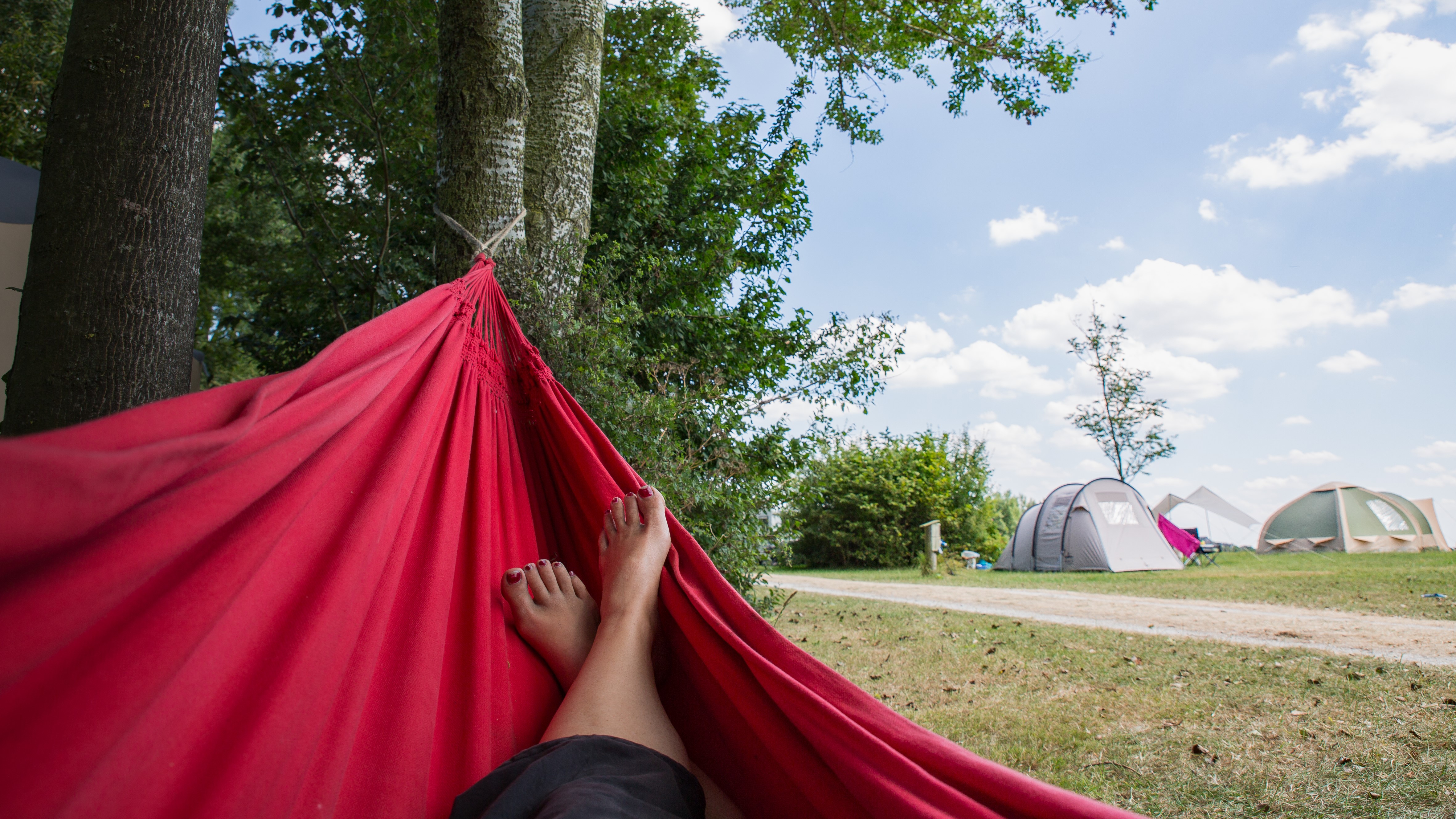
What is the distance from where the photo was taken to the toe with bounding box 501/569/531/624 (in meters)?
1.46

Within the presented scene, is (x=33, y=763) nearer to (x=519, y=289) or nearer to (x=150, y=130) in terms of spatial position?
(x=150, y=130)

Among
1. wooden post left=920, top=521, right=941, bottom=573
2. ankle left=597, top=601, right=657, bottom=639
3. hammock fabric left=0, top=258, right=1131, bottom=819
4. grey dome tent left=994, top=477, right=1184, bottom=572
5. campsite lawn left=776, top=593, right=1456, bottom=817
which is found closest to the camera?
hammock fabric left=0, top=258, right=1131, bottom=819

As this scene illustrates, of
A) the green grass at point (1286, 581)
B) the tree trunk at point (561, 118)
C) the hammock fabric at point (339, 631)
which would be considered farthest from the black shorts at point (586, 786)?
the green grass at point (1286, 581)

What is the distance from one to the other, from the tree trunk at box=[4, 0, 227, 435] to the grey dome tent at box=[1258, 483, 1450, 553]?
60.7 ft

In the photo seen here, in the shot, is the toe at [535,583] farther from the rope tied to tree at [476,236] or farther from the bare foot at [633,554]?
the rope tied to tree at [476,236]

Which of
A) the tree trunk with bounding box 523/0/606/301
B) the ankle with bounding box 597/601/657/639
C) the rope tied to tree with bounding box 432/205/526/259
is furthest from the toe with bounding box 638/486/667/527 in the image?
the tree trunk with bounding box 523/0/606/301

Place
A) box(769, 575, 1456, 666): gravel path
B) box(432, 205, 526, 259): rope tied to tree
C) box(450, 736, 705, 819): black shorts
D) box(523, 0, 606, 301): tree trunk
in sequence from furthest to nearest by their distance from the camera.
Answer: box(769, 575, 1456, 666): gravel path < box(523, 0, 606, 301): tree trunk < box(432, 205, 526, 259): rope tied to tree < box(450, 736, 705, 819): black shorts

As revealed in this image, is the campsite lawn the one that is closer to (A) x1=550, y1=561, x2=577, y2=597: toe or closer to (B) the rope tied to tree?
(A) x1=550, y1=561, x2=577, y2=597: toe

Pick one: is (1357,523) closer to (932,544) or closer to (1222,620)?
(932,544)

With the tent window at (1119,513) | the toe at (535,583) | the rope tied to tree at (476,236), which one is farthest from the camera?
the tent window at (1119,513)

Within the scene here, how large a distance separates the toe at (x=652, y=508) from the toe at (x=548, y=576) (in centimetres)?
24

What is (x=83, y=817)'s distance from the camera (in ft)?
1.97

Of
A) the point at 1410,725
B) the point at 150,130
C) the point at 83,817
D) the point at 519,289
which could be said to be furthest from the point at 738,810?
the point at 1410,725

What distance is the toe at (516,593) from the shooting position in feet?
4.79
